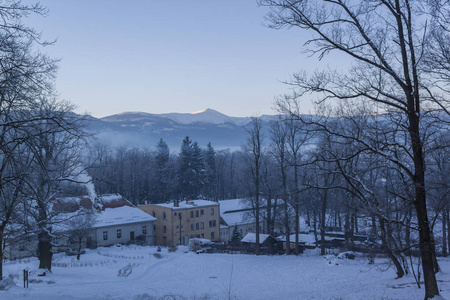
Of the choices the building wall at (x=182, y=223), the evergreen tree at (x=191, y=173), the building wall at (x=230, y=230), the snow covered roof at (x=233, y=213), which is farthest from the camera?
the evergreen tree at (x=191, y=173)

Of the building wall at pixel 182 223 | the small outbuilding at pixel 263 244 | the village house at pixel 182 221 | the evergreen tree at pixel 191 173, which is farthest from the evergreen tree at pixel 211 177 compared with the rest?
the small outbuilding at pixel 263 244

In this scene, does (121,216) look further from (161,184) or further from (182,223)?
(161,184)

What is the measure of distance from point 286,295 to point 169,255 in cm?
1799

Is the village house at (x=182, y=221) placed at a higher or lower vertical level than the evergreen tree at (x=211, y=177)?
lower

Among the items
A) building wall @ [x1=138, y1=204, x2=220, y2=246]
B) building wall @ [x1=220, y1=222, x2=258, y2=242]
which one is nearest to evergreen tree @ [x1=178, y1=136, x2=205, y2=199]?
building wall @ [x1=220, y1=222, x2=258, y2=242]

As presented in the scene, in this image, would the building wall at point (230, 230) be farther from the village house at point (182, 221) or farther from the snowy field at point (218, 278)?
the snowy field at point (218, 278)

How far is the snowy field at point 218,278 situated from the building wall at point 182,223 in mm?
13118

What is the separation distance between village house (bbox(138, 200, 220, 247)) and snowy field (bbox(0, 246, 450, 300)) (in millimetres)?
13181

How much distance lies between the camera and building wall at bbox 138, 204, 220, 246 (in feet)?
154

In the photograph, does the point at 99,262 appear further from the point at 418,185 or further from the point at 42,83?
the point at 418,185

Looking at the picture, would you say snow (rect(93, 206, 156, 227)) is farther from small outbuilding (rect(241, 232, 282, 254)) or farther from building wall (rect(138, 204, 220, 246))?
small outbuilding (rect(241, 232, 282, 254))

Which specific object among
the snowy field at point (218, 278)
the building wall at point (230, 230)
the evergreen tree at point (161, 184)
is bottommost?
the building wall at point (230, 230)

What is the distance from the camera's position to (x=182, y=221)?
47.9 m

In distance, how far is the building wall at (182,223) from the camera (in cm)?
4681
